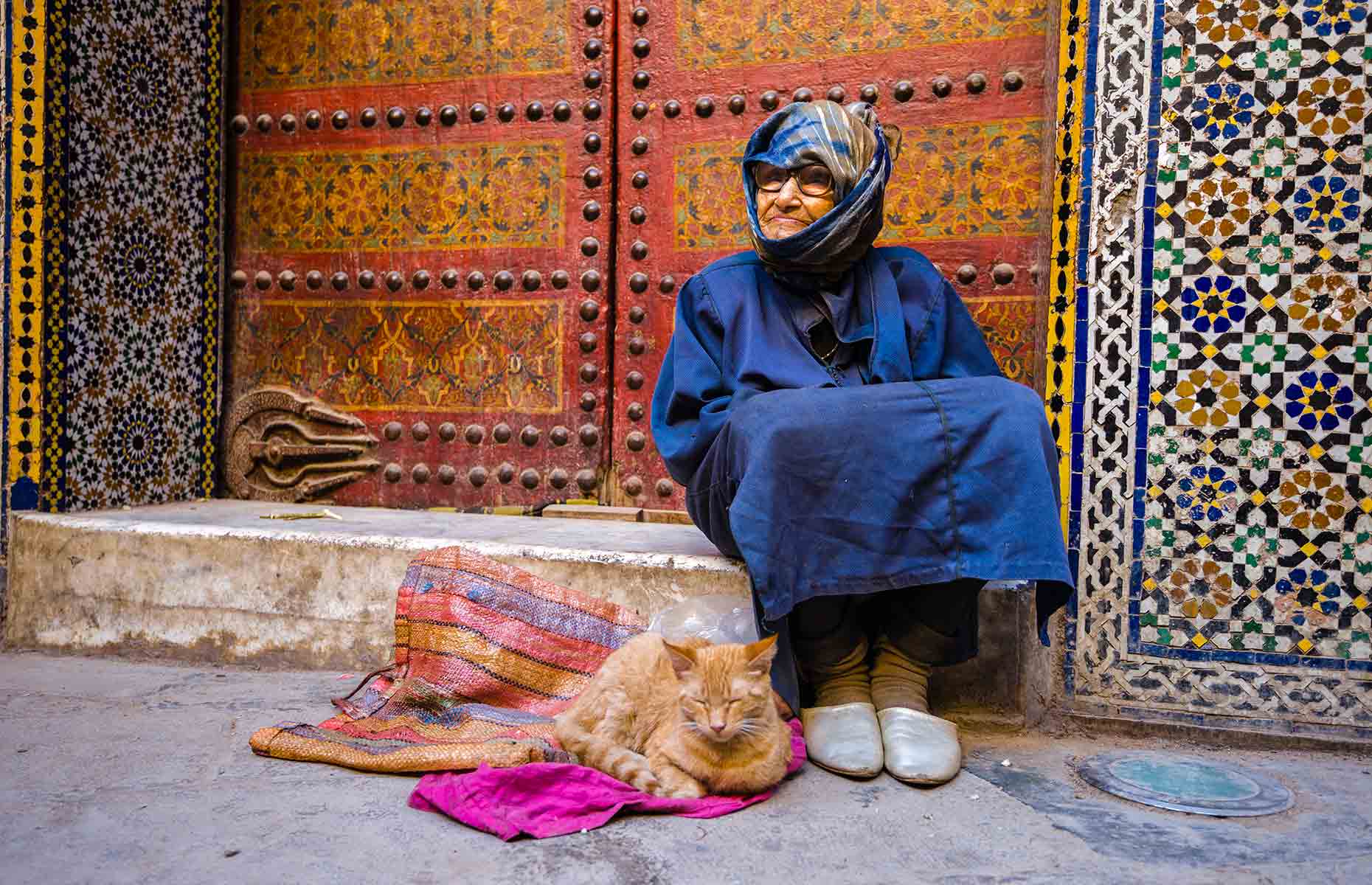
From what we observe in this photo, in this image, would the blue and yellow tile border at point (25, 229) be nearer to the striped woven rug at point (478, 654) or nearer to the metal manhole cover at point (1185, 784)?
the striped woven rug at point (478, 654)

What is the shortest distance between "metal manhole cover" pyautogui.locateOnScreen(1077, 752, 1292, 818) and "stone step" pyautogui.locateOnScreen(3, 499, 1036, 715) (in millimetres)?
836

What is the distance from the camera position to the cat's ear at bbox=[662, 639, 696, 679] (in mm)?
1744

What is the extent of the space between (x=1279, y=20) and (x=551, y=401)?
2.10 m

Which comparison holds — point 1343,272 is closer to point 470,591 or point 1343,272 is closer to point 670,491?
point 670,491

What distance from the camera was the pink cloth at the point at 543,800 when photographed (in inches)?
63.6

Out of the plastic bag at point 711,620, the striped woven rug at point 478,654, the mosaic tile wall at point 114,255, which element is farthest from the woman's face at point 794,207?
the mosaic tile wall at point 114,255

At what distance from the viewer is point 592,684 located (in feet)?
6.38

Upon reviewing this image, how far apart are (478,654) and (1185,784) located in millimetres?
1441

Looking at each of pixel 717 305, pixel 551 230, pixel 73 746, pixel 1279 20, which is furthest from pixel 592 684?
pixel 1279 20

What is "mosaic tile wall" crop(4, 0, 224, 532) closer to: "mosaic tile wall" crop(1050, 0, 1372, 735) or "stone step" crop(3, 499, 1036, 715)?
"stone step" crop(3, 499, 1036, 715)

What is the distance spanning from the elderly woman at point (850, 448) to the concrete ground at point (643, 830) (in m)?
0.20

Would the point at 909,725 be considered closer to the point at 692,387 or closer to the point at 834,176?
the point at 692,387

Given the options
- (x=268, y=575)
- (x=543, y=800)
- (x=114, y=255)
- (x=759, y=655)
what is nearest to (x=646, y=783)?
(x=543, y=800)

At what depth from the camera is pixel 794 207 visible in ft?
7.13
